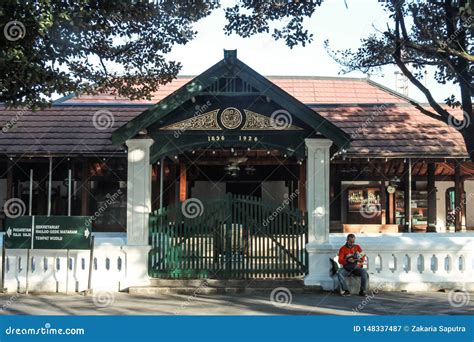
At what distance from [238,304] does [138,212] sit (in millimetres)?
3146

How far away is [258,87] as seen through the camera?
11.3 meters

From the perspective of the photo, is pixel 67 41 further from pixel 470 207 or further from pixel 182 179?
pixel 470 207

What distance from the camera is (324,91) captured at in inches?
879

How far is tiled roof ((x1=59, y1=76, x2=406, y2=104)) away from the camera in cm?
2070

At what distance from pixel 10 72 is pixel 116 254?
14.6 ft

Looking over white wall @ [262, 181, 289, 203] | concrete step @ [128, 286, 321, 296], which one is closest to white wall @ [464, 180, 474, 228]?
white wall @ [262, 181, 289, 203]

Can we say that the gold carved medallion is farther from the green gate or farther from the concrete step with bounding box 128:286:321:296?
the concrete step with bounding box 128:286:321:296

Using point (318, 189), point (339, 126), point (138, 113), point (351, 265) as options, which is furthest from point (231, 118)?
point (138, 113)

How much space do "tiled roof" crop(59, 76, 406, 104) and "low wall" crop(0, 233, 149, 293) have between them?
968 cm

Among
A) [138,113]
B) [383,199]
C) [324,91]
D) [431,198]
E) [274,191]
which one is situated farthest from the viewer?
[324,91]

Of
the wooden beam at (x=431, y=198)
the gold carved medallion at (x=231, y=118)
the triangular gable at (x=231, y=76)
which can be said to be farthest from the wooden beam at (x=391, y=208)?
the gold carved medallion at (x=231, y=118)

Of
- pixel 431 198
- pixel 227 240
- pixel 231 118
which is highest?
pixel 231 118

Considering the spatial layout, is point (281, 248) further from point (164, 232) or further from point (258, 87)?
point (258, 87)

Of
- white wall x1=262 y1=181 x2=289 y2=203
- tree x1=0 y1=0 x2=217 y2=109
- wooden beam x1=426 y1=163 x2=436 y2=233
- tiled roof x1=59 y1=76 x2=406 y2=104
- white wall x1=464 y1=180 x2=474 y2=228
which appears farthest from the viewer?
white wall x1=464 y1=180 x2=474 y2=228
